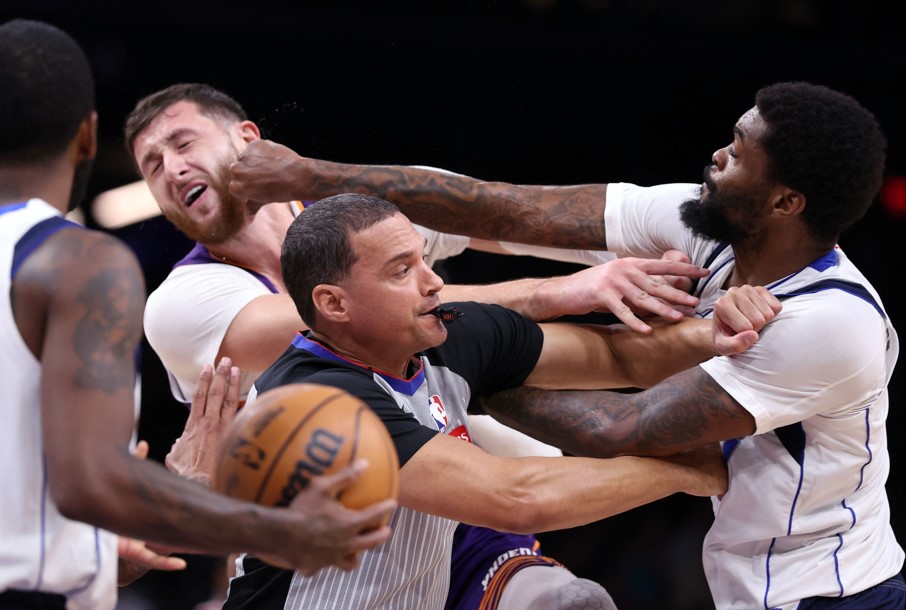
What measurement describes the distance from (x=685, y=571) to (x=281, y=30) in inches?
164

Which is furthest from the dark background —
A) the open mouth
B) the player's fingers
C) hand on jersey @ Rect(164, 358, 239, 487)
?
the player's fingers

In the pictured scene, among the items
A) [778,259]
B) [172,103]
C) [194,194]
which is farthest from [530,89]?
[778,259]

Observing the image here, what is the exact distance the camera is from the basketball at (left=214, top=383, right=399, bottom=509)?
2.18 m

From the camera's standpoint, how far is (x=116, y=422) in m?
1.98

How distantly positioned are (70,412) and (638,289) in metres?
1.88

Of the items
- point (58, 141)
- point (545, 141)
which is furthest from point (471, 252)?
point (58, 141)

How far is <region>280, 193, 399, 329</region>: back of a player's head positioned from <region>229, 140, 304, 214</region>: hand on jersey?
0.55 metres

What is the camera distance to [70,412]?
1955 mm

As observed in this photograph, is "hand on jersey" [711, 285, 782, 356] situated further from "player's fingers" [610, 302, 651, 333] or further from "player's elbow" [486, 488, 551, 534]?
"player's elbow" [486, 488, 551, 534]

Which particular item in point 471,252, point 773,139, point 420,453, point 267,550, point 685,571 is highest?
point 773,139

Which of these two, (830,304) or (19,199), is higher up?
(19,199)

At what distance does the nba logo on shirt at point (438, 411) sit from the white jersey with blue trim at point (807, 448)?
2.54 ft

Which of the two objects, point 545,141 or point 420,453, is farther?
point 545,141

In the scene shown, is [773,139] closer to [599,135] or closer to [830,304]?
[830,304]
